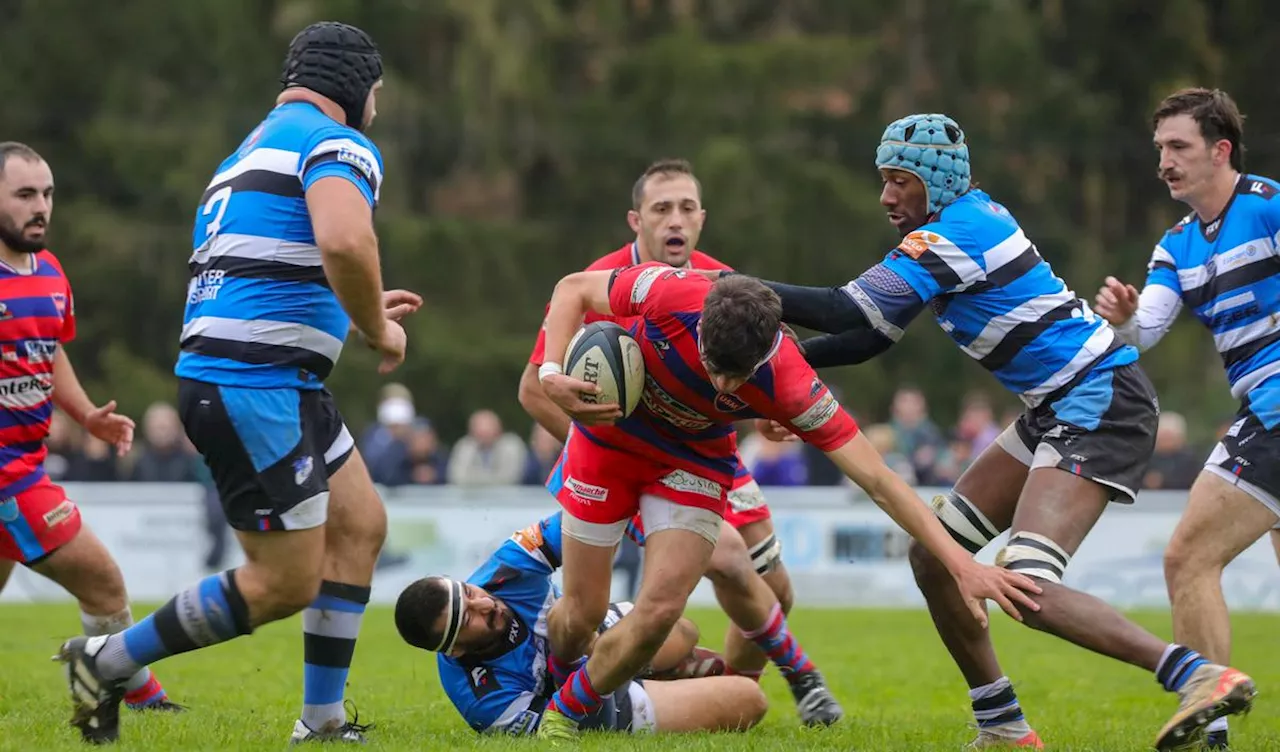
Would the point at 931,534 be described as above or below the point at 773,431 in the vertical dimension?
below

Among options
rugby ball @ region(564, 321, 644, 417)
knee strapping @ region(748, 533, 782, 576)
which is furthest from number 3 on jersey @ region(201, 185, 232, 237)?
knee strapping @ region(748, 533, 782, 576)

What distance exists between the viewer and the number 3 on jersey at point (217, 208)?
5.73 meters

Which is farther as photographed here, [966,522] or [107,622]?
[107,622]

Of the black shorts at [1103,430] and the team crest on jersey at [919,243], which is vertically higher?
the team crest on jersey at [919,243]

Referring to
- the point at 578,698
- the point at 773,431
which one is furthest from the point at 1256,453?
the point at 578,698

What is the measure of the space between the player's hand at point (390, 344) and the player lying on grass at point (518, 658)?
48.4 inches

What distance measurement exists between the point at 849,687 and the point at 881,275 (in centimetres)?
380

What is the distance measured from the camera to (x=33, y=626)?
1287cm

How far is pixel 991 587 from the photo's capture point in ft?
19.0

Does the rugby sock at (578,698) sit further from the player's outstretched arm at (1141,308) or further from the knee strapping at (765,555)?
the player's outstretched arm at (1141,308)

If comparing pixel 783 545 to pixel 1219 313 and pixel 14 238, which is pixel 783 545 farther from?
pixel 14 238

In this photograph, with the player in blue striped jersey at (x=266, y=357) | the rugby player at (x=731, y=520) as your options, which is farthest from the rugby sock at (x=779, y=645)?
the player in blue striped jersey at (x=266, y=357)

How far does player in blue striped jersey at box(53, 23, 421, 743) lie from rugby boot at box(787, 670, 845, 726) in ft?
9.02

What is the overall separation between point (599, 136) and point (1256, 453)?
2288cm
